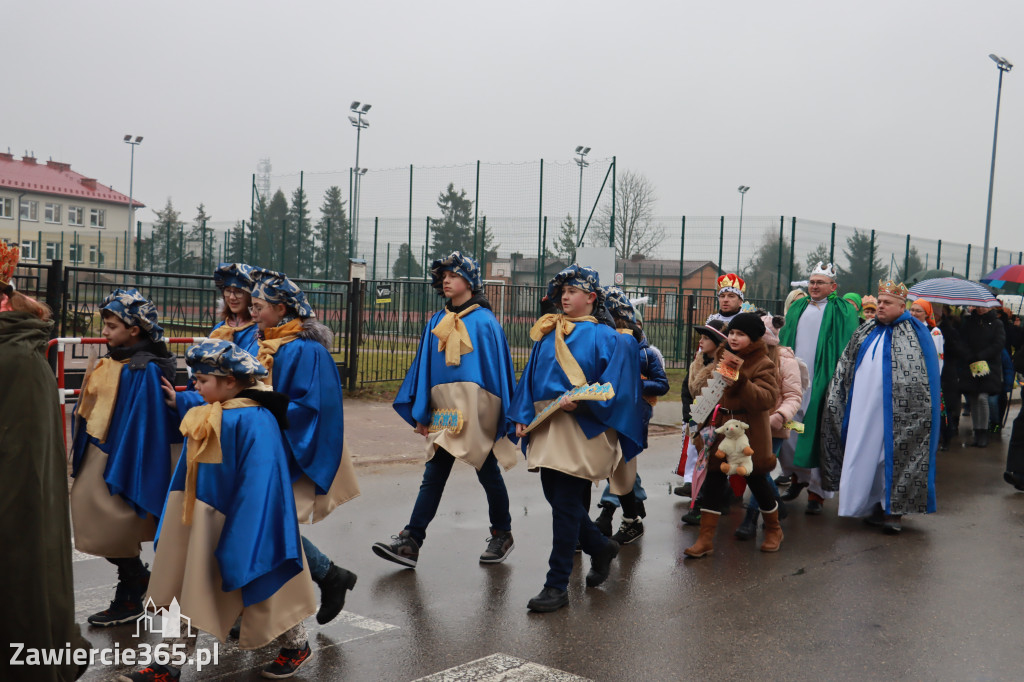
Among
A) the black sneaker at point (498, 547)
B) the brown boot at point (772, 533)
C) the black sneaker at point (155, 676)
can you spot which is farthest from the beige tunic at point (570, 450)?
the black sneaker at point (155, 676)

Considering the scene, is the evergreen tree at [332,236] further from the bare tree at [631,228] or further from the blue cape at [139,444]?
the blue cape at [139,444]

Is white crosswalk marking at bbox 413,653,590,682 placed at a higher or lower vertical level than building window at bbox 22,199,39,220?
lower

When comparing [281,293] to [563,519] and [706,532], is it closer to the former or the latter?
[563,519]

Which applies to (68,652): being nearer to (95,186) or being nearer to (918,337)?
(918,337)

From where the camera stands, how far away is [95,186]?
199 feet

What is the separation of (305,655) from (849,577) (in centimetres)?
355

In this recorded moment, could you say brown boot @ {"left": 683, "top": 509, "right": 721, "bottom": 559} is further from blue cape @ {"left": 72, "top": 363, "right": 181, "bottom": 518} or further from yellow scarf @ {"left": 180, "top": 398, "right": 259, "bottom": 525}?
yellow scarf @ {"left": 180, "top": 398, "right": 259, "bottom": 525}

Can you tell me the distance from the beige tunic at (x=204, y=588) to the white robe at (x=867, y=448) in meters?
4.93

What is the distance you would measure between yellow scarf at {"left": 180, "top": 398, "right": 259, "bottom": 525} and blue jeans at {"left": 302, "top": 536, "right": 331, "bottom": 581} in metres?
0.80

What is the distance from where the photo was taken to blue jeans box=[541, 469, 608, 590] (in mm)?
5039

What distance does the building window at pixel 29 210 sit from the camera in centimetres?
5628

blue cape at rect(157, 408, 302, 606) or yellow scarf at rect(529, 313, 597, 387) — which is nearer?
blue cape at rect(157, 408, 302, 606)

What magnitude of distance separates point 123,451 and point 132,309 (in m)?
0.70

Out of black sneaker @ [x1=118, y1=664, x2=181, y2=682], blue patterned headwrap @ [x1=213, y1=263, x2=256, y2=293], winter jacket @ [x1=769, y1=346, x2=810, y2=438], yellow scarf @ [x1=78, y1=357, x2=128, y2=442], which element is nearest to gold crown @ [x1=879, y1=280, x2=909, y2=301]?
winter jacket @ [x1=769, y1=346, x2=810, y2=438]
